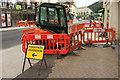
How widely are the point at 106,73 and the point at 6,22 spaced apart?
2915 centimetres

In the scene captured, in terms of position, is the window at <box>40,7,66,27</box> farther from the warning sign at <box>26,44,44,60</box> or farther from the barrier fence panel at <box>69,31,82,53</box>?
the warning sign at <box>26,44,44,60</box>

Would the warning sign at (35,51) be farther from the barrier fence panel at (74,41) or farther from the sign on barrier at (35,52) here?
the barrier fence panel at (74,41)

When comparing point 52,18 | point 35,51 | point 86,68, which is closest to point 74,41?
point 52,18

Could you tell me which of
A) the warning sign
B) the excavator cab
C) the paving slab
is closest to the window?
the excavator cab

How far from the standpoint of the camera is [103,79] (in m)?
5.03

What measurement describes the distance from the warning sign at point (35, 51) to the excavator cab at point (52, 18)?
286cm

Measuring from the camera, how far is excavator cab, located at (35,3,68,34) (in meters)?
8.51

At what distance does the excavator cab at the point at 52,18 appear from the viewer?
851 cm

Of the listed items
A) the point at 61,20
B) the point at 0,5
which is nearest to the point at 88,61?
the point at 61,20

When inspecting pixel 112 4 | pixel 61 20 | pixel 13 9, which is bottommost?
pixel 61 20

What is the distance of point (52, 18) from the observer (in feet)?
29.0

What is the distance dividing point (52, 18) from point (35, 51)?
3.50 metres

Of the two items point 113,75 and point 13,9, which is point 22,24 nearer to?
point 13,9

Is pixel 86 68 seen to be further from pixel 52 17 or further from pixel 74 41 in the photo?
pixel 52 17
